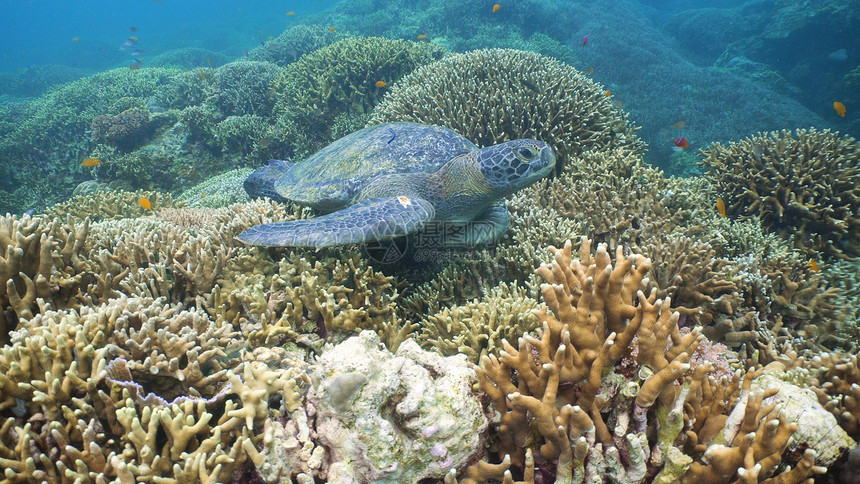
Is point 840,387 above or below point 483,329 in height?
below

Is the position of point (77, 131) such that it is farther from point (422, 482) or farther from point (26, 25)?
point (26, 25)

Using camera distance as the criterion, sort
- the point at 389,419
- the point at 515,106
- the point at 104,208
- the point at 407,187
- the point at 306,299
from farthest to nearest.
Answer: the point at 104,208 < the point at 515,106 < the point at 407,187 < the point at 306,299 < the point at 389,419

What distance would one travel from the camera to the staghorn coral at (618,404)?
1434 millimetres

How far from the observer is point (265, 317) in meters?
2.45

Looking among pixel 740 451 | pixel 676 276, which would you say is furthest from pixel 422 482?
pixel 676 276

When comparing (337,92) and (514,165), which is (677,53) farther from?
(514,165)

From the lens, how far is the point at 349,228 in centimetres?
268

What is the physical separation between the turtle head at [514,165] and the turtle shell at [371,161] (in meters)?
0.64

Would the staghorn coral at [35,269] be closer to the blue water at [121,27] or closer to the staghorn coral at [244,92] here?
the staghorn coral at [244,92]


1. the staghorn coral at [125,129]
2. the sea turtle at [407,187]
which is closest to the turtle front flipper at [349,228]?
the sea turtle at [407,187]

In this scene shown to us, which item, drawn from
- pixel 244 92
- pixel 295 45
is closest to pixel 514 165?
pixel 244 92

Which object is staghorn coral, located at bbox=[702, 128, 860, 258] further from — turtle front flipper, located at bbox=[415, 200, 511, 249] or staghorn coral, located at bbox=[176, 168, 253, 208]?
staghorn coral, located at bbox=[176, 168, 253, 208]

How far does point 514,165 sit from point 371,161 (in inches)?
58.3

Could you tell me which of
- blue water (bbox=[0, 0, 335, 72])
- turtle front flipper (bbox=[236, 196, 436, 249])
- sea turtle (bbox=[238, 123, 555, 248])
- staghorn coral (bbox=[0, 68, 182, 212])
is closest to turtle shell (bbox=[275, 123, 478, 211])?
sea turtle (bbox=[238, 123, 555, 248])
